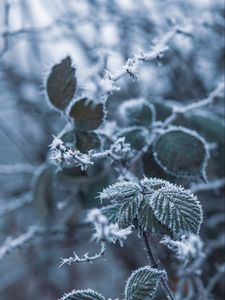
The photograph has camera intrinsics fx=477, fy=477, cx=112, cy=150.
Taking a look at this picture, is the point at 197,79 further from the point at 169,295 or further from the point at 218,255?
the point at 169,295

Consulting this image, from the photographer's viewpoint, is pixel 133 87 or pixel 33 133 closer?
pixel 133 87

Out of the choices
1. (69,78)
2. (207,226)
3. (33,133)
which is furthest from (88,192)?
(33,133)

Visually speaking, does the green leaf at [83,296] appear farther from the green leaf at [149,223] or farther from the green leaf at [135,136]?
the green leaf at [135,136]

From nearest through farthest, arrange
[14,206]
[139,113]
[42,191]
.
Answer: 1. [139,113]
2. [42,191]
3. [14,206]

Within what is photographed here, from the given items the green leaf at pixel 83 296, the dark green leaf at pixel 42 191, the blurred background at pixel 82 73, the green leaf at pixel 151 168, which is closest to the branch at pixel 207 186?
the blurred background at pixel 82 73

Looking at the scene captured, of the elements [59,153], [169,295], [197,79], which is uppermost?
[197,79]

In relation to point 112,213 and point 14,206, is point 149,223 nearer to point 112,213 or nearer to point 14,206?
point 112,213

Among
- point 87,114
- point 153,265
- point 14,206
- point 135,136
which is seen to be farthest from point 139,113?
point 14,206
